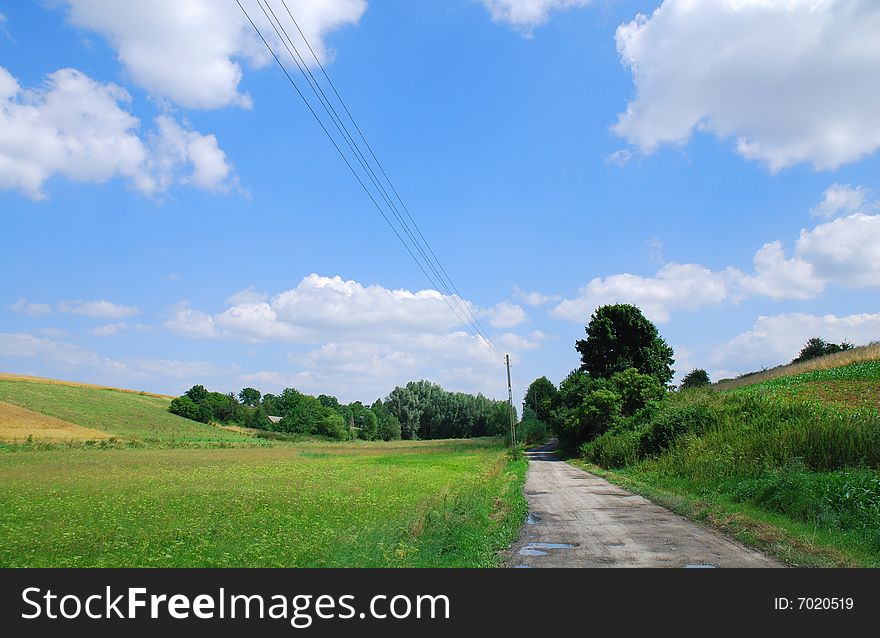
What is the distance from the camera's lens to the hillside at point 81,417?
61.0 m

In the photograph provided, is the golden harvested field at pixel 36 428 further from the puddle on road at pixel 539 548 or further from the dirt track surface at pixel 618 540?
the puddle on road at pixel 539 548

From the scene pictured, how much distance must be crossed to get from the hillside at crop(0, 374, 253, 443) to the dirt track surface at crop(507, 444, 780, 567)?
56098 mm

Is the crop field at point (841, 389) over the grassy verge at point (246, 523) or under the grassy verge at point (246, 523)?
over

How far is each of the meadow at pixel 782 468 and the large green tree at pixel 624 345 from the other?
29877mm

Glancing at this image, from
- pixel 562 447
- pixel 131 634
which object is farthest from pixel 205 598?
pixel 562 447

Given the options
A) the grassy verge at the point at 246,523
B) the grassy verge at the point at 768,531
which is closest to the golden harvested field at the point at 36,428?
the grassy verge at the point at 246,523

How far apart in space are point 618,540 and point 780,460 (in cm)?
968

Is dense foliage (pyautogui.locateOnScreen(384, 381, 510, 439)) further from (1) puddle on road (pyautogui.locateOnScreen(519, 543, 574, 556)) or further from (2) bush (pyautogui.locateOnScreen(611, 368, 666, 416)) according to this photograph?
(1) puddle on road (pyautogui.locateOnScreen(519, 543, 574, 556))

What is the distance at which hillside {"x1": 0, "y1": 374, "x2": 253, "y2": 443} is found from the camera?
200 ft

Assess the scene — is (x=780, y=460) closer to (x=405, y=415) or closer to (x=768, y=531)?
(x=768, y=531)

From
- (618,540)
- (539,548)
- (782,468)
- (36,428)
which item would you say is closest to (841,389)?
(782,468)

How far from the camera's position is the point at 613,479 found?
90.3 feet

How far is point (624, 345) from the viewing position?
65.0 m

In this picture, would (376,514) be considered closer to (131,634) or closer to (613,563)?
(613,563)
